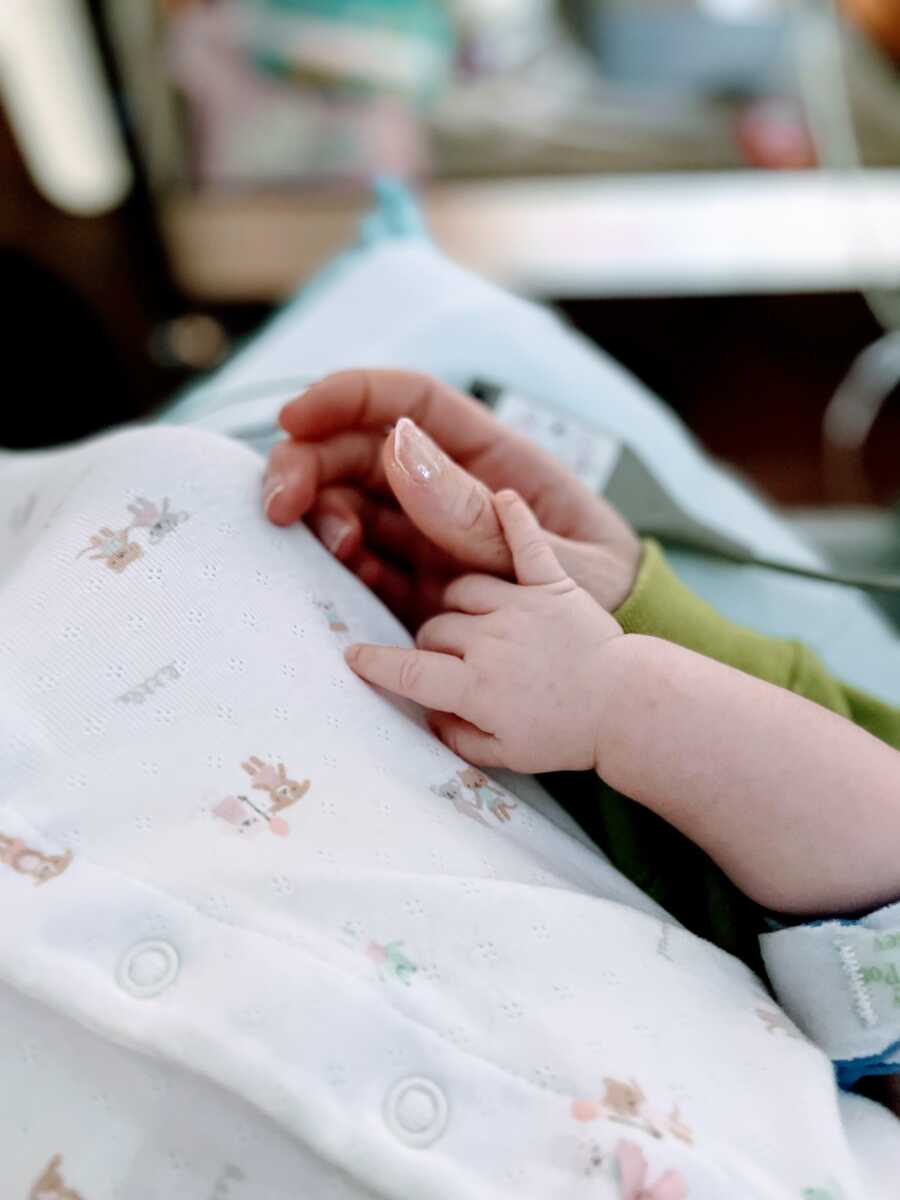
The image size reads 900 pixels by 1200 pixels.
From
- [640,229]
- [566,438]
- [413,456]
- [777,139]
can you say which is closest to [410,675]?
[413,456]

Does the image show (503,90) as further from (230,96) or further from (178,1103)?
(178,1103)

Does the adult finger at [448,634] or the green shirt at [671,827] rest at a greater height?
the adult finger at [448,634]

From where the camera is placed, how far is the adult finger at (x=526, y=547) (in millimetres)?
474

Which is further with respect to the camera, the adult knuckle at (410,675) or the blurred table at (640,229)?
the blurred table at (640,229)

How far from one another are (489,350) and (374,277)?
0.37 feet

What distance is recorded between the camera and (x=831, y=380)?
147 centimetres

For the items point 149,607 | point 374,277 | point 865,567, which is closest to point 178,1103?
point 149,607

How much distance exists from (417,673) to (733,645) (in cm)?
19

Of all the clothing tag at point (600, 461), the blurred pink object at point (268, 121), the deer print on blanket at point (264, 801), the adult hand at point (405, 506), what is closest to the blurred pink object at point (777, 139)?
the blurred pink object at point (268, 121)

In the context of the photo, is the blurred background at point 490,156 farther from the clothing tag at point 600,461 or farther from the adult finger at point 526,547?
the adult finger at point 526,547

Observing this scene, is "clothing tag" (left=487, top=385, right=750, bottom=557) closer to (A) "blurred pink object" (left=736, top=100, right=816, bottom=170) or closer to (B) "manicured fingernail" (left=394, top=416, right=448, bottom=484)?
(B) "manicured fingernail" (left=394, top=416, right=448, bottom=484)

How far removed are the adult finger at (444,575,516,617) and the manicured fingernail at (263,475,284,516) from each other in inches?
4.2

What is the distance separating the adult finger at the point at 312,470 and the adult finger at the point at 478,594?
0.09m

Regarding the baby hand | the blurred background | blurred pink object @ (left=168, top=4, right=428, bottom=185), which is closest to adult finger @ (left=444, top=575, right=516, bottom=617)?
the baby hand
